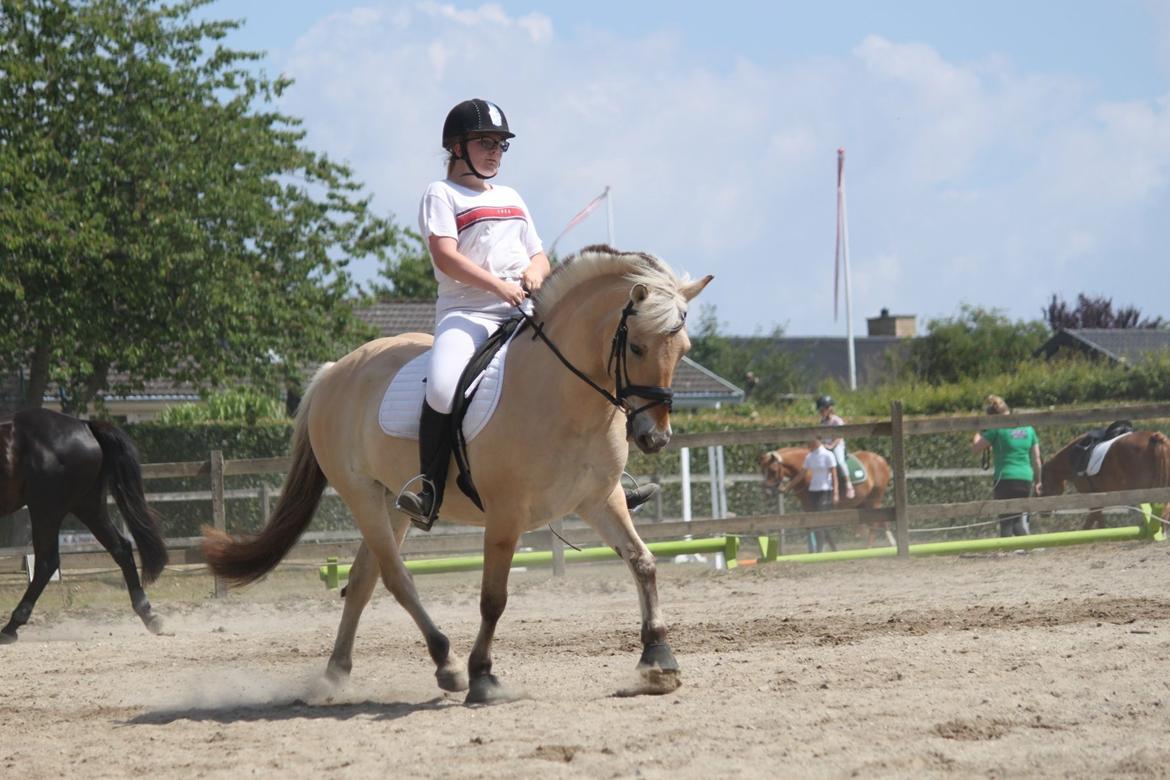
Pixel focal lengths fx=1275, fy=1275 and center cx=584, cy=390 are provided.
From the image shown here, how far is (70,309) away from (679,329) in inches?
606

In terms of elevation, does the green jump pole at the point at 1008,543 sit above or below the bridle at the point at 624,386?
below

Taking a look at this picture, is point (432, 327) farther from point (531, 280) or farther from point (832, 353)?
point (832, 353)

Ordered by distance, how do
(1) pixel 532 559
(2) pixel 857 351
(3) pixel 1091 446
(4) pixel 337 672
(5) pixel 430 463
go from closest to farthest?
(5) pixel 430 463 → (4) pixel 337 672 → (1) pixel 532 559 → (3) pixel 1091 446 → (2) pixel 857 351

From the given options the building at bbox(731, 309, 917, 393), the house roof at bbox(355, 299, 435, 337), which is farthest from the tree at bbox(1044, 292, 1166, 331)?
the house roof at bbox(355, 299, 435, 337)

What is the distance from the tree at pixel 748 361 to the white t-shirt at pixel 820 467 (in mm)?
32175

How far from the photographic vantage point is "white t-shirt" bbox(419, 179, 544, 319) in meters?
5.94

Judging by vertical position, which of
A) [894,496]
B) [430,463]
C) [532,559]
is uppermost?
[430,463]

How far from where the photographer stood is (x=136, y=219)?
19.4 metres

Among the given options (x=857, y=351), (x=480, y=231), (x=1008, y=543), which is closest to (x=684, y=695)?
(x=480, y=231)

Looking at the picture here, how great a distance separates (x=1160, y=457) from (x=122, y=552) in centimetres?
1118

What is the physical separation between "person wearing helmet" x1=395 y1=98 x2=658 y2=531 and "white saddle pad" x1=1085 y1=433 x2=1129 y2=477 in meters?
10.4

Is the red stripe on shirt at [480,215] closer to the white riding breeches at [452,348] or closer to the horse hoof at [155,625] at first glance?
the white riding breeches at [452,348]

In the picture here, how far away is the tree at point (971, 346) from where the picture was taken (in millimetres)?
48281

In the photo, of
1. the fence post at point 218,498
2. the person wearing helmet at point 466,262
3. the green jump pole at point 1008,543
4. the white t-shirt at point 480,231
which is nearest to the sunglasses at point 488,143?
the person wearing helmet at point 466,262
